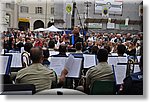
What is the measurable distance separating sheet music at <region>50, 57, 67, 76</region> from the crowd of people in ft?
0.17

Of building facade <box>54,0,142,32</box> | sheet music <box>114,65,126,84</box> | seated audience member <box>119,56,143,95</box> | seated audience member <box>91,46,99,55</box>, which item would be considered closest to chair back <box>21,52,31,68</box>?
building facade <box>54,0,142,32</box>

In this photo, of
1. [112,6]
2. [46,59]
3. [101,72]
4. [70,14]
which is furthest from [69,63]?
[112,6]

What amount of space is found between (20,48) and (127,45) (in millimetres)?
1215

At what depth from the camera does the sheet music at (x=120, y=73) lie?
9.35 feet

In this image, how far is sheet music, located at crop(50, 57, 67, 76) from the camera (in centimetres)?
302

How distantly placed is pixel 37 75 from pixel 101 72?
607 millimetres

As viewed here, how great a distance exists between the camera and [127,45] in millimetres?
3646

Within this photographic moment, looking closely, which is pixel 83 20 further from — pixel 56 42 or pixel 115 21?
pixel 56 42

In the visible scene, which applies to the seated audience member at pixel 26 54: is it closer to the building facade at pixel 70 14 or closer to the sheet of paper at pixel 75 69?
the building facade at pixel 70 14

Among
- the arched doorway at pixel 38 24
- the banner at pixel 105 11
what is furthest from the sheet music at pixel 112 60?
the arched doorway at pixel 38 24

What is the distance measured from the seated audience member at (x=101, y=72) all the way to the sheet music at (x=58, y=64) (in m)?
0.27

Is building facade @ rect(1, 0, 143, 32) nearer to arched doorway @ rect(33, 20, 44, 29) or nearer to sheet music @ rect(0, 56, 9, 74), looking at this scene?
arched doorway @ rect(33, 20, 44, 29)

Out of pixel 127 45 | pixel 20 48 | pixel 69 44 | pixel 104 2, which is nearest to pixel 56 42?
pixel 69 44

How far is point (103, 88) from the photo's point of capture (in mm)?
2572
